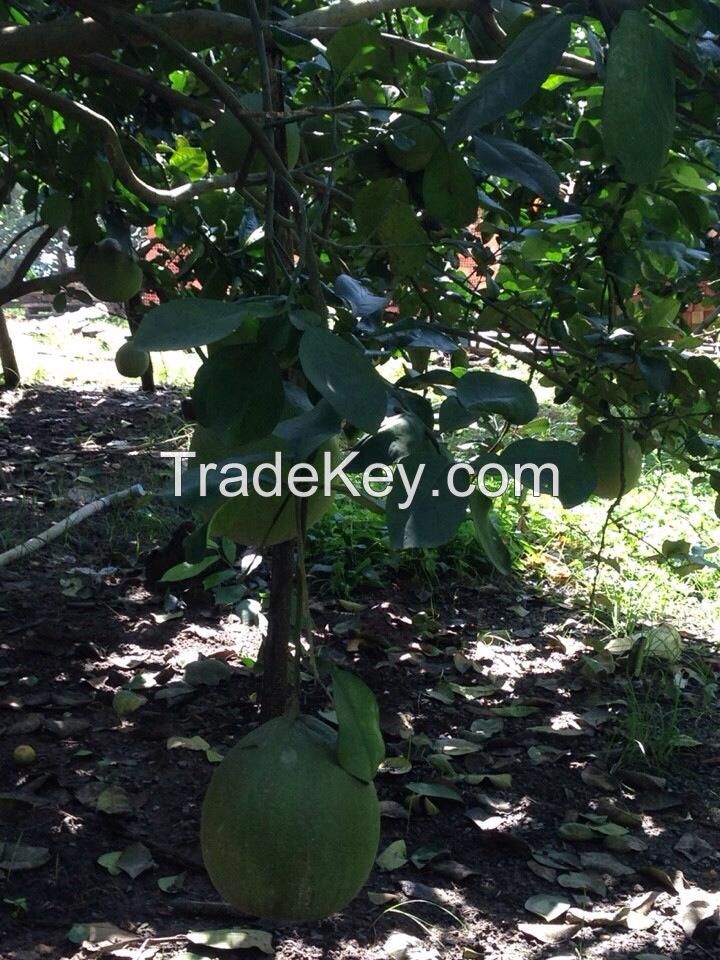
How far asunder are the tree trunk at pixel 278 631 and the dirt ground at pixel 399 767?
37 cm

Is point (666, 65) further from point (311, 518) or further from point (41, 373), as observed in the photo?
point (41, 373)

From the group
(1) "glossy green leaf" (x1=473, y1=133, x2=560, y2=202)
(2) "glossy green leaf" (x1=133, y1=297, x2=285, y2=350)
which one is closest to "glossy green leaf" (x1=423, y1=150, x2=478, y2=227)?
(1) "glossy green leaf" (x1=473, y1=133, x2=560, y2=202)

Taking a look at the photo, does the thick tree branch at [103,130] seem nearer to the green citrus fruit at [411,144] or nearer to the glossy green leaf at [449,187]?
the green citrus fruit at [411,144]

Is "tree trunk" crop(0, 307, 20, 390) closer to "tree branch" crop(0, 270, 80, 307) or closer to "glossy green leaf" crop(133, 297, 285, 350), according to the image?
"tree branch" crop(0, 270, 80, 307)

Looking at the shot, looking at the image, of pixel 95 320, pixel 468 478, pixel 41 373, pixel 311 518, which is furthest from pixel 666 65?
pixel 95 320

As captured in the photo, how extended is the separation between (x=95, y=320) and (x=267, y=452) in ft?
25.6

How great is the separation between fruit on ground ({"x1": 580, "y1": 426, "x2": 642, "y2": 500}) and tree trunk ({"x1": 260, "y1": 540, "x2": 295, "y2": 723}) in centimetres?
61

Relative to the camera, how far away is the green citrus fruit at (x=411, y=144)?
1410 mm

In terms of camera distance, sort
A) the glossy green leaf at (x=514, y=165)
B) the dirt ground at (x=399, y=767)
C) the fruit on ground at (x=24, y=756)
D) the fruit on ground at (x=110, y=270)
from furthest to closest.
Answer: the fruit on ground at (x=24, y=756) < the fruit on ground at (x=110, y=270) < the dirt ground at (x=399, y=767) < the glossy green leaf at (x=514, y=165)

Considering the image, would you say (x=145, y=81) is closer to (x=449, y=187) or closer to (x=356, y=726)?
(x=449, y=187)

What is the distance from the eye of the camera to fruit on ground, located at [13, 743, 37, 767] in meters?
2.36

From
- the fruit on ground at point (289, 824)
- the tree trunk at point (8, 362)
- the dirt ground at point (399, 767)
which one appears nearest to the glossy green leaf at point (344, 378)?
the fruit on ground at point (289, 824)

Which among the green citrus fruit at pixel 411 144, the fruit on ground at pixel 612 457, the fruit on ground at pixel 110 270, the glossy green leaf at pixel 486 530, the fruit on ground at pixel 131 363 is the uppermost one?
the green citrus fruit at pixel 411 144

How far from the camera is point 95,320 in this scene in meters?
8.31
